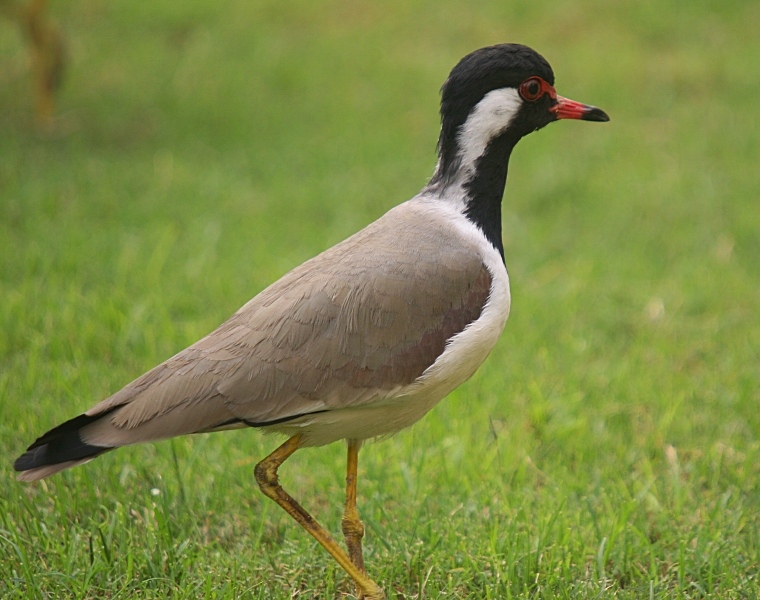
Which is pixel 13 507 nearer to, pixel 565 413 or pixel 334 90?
pixel 565 413

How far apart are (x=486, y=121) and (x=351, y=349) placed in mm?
1018

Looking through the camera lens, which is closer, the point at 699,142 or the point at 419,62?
the point at 699,142

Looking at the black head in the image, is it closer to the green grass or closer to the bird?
the bird

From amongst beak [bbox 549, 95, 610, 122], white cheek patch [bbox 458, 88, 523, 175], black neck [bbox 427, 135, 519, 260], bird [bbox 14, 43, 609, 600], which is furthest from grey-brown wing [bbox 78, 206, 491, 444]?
beak [bbox 549, 95, 610, 122]

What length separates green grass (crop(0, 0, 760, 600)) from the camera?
3.63 meters

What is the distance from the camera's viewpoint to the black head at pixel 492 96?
3605 millimetres

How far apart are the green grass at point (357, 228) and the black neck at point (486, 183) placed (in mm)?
969

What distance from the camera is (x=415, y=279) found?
3379mm

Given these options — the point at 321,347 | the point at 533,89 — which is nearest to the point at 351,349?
the point at 321,347

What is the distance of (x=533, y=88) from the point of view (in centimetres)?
369

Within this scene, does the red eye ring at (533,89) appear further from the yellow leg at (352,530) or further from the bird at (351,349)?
the yellow leg at (352,530)

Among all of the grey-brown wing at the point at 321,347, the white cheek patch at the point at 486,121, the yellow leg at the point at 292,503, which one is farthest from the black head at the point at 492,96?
the yellow leg at the point at 292,503

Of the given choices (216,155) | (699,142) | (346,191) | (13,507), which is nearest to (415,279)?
(13,507)

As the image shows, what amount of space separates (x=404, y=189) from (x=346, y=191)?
514 millimetres
